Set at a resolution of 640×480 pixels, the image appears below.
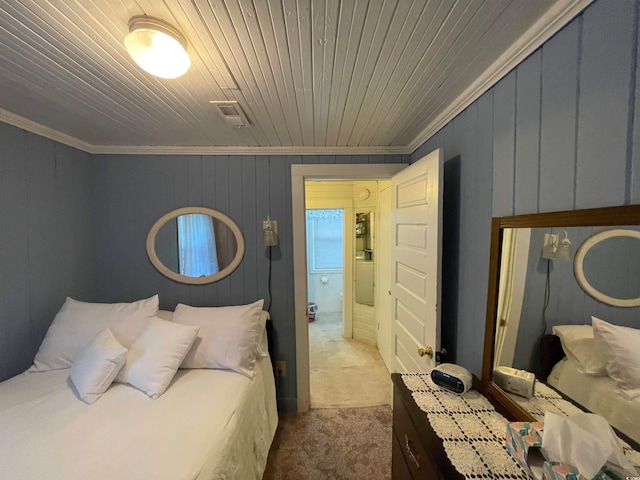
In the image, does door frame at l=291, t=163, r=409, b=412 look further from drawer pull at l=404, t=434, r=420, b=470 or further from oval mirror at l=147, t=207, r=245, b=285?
drawer pull at l=404, t=434, r=420, b=470

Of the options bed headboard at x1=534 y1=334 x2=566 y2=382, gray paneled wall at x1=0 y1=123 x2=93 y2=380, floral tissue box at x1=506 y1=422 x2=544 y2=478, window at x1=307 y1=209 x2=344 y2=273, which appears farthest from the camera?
window at x1=307 y1=209 x2=344 y2=273

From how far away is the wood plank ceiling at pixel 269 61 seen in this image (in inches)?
31.3

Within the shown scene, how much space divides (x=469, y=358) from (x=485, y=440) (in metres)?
0.52

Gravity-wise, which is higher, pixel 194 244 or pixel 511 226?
pixel 511 226

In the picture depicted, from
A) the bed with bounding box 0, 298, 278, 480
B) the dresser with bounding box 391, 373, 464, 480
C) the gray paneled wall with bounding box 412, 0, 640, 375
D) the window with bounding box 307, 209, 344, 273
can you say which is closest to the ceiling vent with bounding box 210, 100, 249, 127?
the gray paneled wall with bounding box 412, 0, 640, 375

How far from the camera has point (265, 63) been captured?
41.4 inches

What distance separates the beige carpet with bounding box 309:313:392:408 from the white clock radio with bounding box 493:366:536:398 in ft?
5.07

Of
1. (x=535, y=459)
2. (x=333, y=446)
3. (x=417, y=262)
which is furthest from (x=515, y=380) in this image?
(x=333, y=446)

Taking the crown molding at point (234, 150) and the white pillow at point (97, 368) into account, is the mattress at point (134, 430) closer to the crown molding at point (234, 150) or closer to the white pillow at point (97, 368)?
the white pillow at point (97, 368)

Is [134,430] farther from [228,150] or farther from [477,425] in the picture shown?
[228,150]

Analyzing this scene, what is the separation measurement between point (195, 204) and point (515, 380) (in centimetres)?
236

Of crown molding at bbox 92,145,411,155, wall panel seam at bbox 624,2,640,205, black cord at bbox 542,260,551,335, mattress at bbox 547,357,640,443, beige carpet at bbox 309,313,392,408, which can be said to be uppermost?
crown molding at bbox 92,145,411,155

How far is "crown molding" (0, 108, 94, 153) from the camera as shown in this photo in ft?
4.89

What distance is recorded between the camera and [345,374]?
2760 mm
